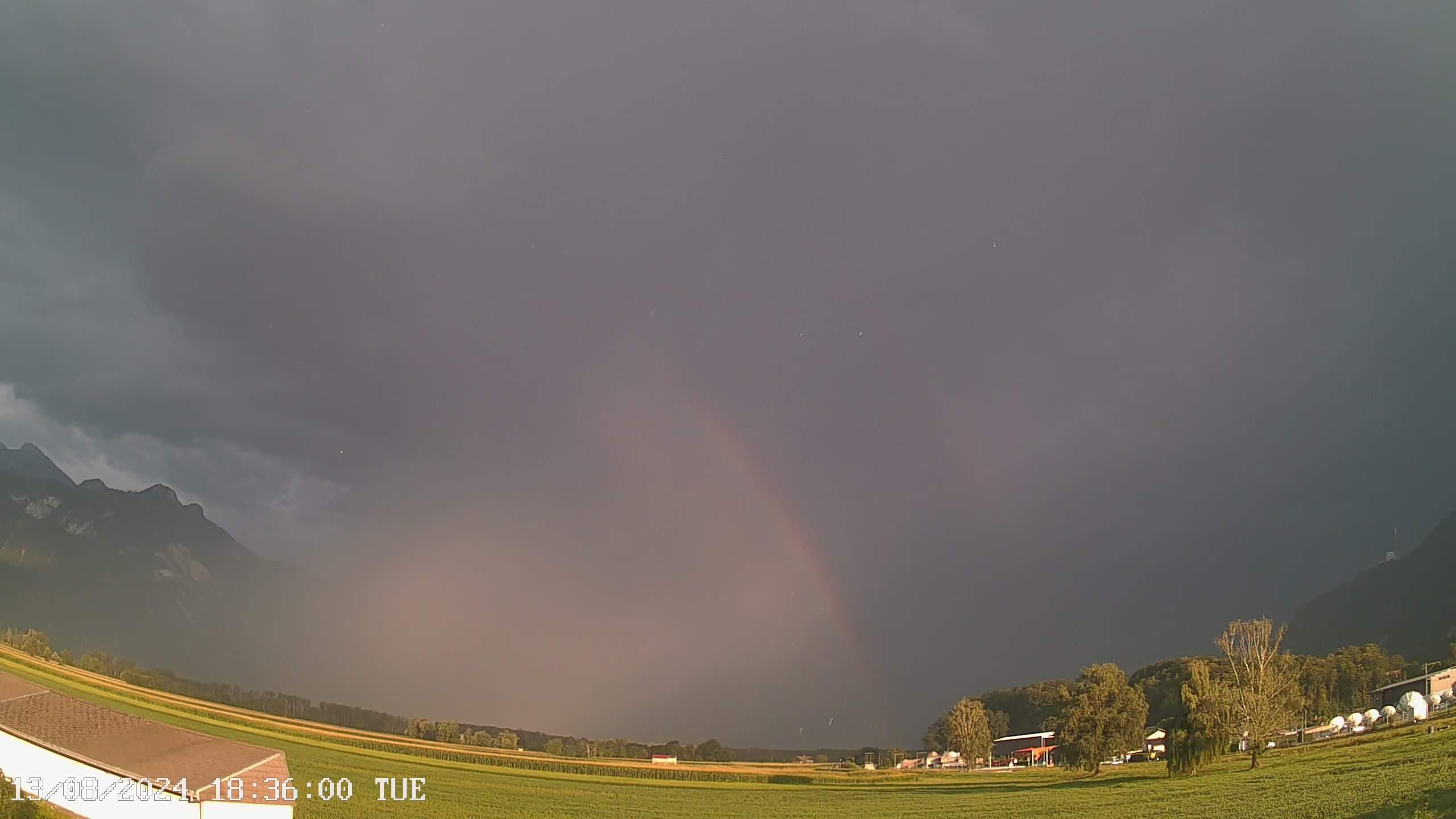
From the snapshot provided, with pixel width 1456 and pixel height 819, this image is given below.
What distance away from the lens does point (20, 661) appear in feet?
347

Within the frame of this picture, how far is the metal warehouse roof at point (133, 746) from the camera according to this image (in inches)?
1100

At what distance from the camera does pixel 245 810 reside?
28.6 meters

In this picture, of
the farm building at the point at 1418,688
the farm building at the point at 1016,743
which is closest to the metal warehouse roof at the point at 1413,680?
the farm building at the point at 1418,688

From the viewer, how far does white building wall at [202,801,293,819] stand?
2702 cm

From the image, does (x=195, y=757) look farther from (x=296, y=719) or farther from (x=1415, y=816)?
(x=296, y=719)

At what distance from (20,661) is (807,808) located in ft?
330

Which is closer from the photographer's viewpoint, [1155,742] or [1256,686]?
[1256,686]

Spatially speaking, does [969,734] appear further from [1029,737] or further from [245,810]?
[245,810]

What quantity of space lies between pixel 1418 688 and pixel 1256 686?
61.7 m

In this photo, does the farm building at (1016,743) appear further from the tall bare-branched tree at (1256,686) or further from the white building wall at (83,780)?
the white building wall at (83,780)

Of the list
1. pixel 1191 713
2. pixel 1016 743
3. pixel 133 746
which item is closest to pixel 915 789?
pixel 1191 713

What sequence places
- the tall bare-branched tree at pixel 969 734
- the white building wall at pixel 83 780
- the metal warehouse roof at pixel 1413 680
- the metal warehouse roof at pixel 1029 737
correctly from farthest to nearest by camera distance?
1. the metal warehouse roof at pixel 1029 737
2. the tall bare-branched tree at pixel 969 734
3. the metal warehouse roof at pixel 1413 680
4. the white building wall at pixel 83 780

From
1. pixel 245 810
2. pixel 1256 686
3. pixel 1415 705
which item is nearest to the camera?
pixel 245 810

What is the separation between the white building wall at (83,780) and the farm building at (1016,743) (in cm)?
14659
